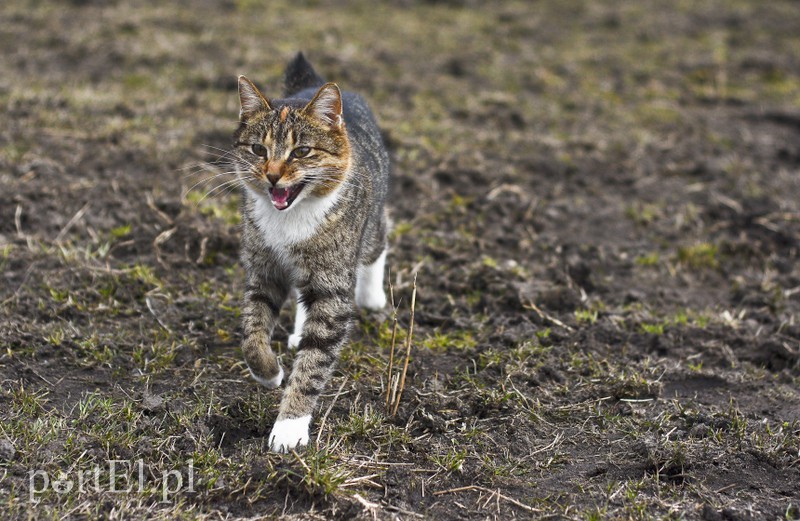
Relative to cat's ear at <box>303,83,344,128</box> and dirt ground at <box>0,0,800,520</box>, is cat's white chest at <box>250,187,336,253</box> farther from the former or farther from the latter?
dirt ground at <box>0,0,800,520</box>

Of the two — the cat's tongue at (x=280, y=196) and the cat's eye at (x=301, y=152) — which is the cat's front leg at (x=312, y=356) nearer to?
the cat's tongue at (x=280, y=196)

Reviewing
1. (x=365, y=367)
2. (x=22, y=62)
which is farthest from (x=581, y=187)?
(x=22, y=62)

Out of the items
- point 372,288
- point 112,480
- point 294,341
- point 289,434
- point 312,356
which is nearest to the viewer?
point 112,480

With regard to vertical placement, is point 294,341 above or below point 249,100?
below

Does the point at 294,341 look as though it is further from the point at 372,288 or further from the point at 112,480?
the point at 112,480

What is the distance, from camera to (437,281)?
5.49 m

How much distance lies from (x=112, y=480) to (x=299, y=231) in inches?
54.4

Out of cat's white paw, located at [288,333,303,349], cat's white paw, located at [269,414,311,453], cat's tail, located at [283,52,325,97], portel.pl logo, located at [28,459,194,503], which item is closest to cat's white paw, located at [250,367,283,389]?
cat's white paw, located at [269,414,311,453]

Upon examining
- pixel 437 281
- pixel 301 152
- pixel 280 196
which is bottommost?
pixel 437 281

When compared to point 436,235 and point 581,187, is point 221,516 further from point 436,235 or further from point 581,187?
point 581,187

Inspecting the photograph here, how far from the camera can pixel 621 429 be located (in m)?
4.20

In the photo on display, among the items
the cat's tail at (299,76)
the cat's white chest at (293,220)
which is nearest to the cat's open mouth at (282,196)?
the cat's white chest at (293,220)

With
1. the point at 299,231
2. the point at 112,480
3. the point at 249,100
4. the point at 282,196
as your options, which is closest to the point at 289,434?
the point at 112,480

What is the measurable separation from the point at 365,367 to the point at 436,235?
5.39 feet
